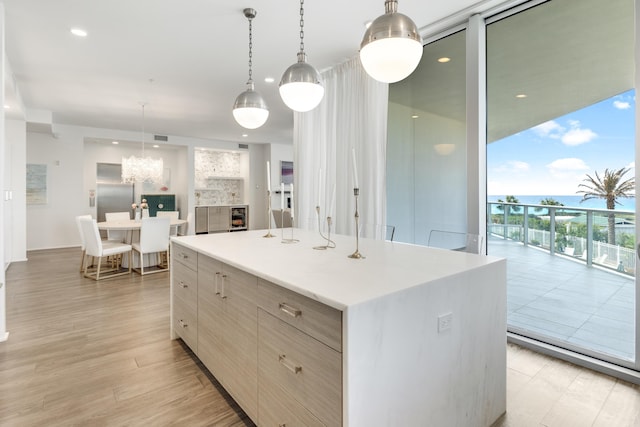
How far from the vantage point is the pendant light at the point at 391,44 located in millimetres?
1545

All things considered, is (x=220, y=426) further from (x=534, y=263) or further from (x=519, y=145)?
(x=519, y=145)

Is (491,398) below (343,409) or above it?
below

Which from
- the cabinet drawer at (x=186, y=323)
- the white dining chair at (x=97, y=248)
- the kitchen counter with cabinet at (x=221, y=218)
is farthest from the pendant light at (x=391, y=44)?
the kitchen counter with cabinet at (x=221, y=218)

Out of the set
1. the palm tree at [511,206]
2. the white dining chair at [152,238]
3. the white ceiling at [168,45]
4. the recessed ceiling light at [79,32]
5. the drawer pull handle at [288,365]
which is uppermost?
the white ceiling at [168,45]

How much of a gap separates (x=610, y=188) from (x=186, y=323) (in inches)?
126

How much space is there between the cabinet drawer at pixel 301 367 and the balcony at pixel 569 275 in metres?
2.27

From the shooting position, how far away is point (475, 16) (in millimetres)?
2906

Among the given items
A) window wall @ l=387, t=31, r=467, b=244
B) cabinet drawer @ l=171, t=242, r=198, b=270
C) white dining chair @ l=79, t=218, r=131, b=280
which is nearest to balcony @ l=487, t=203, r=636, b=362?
window wall @ l=387, t=31, r=467, b=244

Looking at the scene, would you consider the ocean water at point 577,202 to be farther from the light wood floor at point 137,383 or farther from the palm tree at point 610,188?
the light wood floor at point 137,383

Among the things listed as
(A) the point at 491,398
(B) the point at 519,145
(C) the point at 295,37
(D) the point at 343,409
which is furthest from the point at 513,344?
(C) the point at 295,37

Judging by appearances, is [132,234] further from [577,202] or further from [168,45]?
[577,202]

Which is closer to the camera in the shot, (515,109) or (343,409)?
(343,409)

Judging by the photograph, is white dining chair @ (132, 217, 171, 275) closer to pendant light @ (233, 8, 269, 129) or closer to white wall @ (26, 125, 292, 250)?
white wall @ (26, 125, 292, 250)

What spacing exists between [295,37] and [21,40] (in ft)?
8.86
